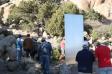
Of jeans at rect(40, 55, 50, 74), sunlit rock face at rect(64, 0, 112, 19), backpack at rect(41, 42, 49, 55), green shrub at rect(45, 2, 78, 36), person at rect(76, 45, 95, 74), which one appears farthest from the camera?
sunlit rock face at rect(64, 0, 112, 19)

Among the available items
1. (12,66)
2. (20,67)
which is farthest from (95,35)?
(12,66)

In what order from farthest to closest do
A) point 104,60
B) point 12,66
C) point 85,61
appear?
1. point 12,66
2. point 104,60
3. point 85,61

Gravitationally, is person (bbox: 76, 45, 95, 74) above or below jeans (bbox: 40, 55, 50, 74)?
above

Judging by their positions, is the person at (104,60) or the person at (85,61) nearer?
the person at (85,61)

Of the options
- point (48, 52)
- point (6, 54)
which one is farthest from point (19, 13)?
point (48, 52)

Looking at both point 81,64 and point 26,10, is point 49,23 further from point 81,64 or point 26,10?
point 81,64

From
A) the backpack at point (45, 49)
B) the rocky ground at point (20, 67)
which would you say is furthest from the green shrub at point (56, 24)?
the backpack at point (45, 49)

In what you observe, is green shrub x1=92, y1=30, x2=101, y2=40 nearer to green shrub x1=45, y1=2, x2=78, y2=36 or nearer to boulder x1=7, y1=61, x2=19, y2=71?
green shrub x1=45, y1=2, x2=78, y2=36

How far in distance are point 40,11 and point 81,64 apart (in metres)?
29.0

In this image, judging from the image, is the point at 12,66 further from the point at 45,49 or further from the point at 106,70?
the point at 106,70

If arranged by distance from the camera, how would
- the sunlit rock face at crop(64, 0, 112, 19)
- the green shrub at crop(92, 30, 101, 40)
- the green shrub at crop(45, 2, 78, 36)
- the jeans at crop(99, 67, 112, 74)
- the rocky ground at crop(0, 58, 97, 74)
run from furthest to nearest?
1. the sunlit rock face at crop(64, 0, 112, 19)
2. the green shrub at crop(45, 2, 78, 36)
3. the green shrub at crop(92, 30, 101, 40)
4. the rocky ground at crop(0, 58, 97, 74)
5. the jeans at crop(99, 67, 112, 74)

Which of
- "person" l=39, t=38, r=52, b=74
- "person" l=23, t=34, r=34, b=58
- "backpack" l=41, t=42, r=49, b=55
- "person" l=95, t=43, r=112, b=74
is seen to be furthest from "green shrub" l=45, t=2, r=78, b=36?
"person" l=95, t=43, r=112, b=74

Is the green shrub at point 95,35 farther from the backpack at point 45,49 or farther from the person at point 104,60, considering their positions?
the person at point 104,60

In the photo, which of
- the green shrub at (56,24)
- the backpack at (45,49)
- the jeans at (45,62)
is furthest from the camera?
the green shrub at (56,24)
